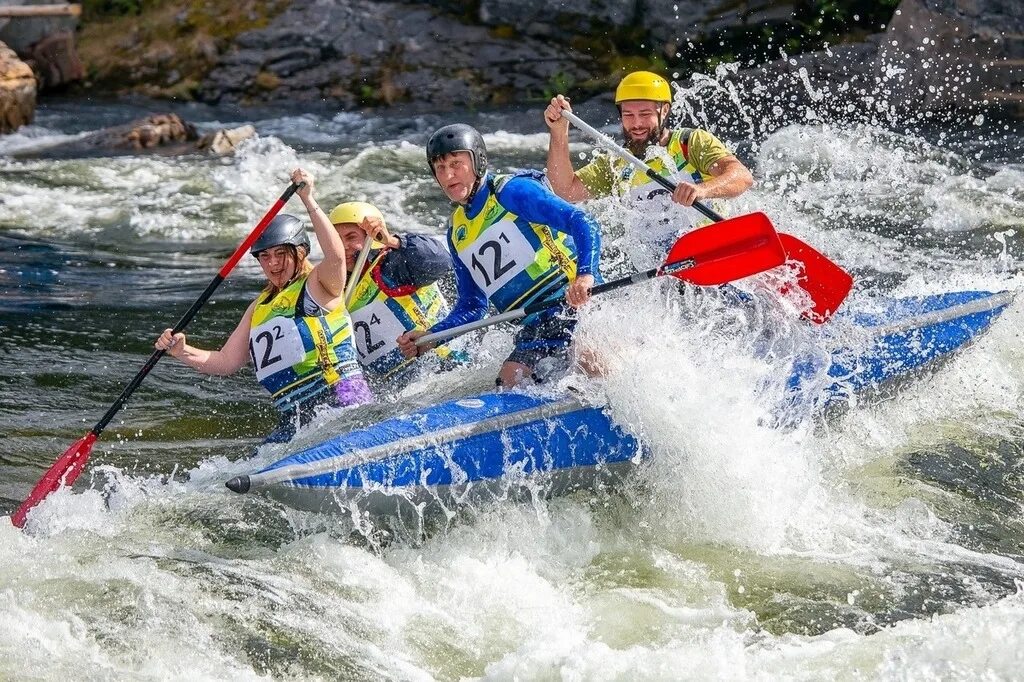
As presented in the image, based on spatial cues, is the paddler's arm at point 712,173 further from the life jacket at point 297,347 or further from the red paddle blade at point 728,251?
the life jacket at point 297,347

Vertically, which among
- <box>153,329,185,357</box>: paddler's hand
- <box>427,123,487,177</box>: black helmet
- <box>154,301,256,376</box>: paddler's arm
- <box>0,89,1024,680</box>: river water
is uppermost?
<box>427,123,487,177</box>: black helmet

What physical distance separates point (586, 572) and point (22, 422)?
3220 mm

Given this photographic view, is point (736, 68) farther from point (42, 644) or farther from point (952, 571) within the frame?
point (42, 644)

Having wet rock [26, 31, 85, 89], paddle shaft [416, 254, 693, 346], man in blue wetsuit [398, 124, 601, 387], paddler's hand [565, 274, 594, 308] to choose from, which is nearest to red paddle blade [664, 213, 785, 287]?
paddle shaft [416, 254, 693, 346]

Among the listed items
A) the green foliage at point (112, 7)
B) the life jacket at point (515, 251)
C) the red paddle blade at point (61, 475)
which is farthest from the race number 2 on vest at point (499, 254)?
the green foliage at point (112, 7)

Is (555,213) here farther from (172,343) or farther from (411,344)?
(172,343)

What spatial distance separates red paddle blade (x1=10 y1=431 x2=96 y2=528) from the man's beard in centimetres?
298

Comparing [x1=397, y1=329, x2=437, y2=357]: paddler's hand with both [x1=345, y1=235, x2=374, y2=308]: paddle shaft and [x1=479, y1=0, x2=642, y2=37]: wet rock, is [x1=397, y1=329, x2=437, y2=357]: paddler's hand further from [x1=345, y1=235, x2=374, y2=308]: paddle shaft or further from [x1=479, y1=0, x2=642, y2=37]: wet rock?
[x1=479, y1=0, x2=642, y2=37]: wet rock

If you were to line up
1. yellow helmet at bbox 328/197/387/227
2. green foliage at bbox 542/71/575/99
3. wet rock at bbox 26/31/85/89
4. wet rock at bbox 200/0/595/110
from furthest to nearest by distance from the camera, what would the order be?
wet rock at bbox 26/31/85/89 < wet rock at bbox 200/0/595/110 < green foliage at bbox 542/71/575/99 < yellow helmet at bbox 328/197/387/227

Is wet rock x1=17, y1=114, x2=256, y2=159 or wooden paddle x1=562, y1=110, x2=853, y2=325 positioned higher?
wooden paddle x1=562, y1=110, x2=853, y2=325

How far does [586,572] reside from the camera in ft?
15.9

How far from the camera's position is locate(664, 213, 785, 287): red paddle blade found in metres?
5.37

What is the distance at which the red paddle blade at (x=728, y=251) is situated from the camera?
537cm

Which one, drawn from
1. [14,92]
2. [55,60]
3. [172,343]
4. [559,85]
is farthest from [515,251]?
[55,60]
